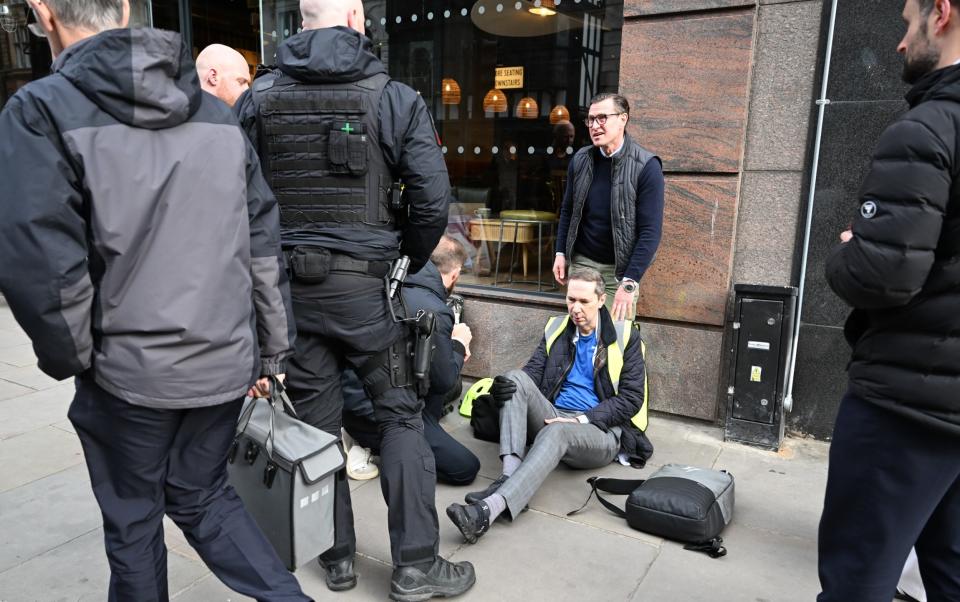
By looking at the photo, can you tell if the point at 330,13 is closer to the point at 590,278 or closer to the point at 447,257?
the point at 447,257

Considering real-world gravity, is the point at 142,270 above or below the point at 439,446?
above

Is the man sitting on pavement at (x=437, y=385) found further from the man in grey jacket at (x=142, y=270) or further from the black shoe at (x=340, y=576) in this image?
the man in grey jacket at (x=142, y=270)

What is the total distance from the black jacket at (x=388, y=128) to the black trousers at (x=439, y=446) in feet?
3.64

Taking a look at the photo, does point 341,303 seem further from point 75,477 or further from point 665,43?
point 665,43

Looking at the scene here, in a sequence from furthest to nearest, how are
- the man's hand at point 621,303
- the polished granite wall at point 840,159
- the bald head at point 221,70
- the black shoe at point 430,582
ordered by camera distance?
the man's hand at point 621,303 → the polished granite wall at point 840,159 → the bald head at point 221,70 → the black shoe at point 430,582

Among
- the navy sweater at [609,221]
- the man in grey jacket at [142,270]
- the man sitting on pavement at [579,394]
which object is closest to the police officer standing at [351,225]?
the man in grey jacket at [142,270]

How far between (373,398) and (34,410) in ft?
10.9

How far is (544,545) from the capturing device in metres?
3.04

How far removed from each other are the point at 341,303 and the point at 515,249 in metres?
3.34

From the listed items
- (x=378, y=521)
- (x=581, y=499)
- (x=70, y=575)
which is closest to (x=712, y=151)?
(x=581, y=499)

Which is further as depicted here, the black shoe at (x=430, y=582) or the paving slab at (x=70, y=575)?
the paving slab at (x=70, y=575)

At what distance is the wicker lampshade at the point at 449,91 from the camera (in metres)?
5.91

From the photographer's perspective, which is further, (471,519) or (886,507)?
(471,519)

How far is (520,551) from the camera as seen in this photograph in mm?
2988
